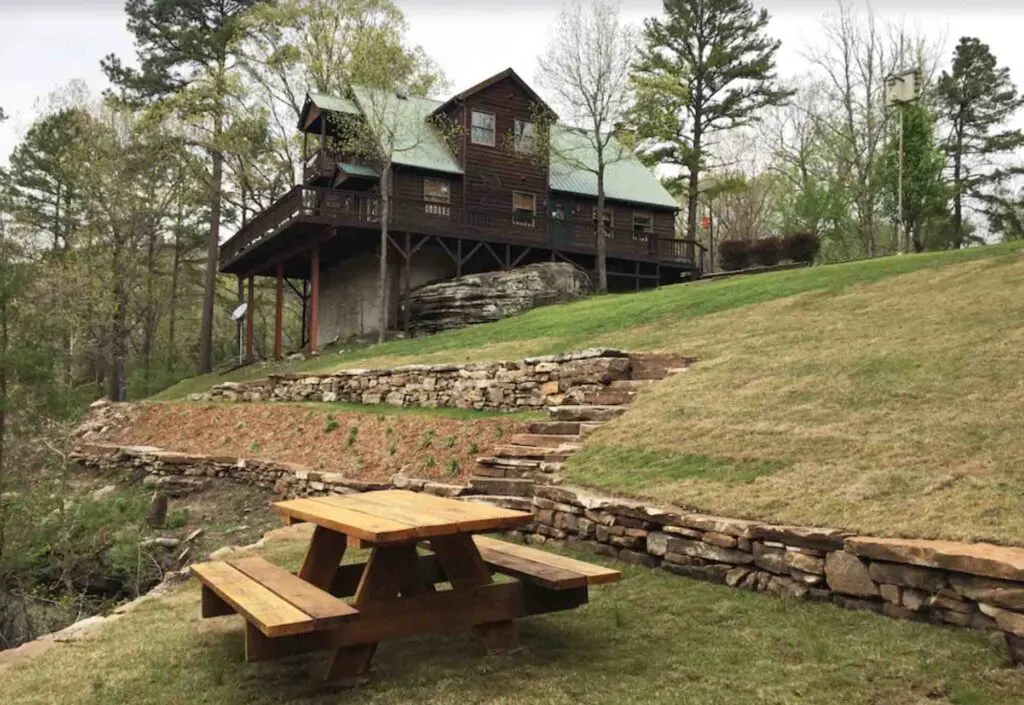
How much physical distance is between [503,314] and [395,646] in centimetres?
1718

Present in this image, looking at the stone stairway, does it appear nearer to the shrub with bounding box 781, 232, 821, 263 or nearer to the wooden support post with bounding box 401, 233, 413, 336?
the wooden support post with bounding box 401, 233, 413, 336

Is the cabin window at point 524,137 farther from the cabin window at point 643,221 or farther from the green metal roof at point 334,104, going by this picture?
the green metal roof at point 334,104

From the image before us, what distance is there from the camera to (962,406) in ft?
19.1

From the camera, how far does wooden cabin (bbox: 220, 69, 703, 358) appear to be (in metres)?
21.9

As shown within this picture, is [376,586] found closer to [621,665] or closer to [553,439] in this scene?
[621,665]

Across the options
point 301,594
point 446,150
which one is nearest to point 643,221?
point 446,150

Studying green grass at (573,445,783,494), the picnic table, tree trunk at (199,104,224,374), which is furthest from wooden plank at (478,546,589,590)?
tree trunk at (199,104,224,374)

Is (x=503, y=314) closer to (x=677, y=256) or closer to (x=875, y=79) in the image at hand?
(x=677, y=256)

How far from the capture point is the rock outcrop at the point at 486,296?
21.0 metres

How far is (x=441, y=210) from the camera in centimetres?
2336

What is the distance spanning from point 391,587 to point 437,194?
69.4 feet

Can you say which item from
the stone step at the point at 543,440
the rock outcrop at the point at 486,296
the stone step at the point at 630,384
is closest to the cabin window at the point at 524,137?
the rock outcrop at the point at 486,296

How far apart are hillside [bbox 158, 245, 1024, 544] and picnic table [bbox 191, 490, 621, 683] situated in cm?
174

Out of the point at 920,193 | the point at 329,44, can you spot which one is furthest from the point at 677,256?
the point at 329,44
